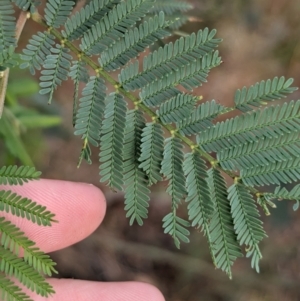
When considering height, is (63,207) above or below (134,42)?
below

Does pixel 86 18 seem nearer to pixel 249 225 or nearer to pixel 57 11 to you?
pixel 57 11

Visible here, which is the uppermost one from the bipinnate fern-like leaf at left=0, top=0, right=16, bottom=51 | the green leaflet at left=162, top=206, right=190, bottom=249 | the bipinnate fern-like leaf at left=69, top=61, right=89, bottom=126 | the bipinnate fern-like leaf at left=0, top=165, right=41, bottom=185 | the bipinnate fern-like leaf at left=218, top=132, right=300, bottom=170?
the bipinnate fern-like leaf at left=0, top=0, right=16, bottom=51

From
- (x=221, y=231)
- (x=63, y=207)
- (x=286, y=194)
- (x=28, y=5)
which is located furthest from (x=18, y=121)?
(x=286, y=194)

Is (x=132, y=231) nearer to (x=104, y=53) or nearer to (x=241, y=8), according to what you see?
(x=241, y=8)

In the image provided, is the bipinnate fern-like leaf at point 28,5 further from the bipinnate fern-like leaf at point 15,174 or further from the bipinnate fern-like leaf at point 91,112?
the bipinnate fern-like leaf at point 15,174

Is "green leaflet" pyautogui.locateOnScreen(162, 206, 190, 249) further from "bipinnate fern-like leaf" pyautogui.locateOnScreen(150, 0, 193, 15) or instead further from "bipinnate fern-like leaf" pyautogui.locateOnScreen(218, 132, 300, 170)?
"bipinnate fern-like leaf" pyautogui.locateOnScreen(150, 0, 193, 15)

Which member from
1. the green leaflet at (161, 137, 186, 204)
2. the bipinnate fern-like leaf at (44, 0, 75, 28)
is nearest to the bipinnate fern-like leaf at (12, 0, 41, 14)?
the bipinnate fern-like leaf at (44, 0, 75, 28)
